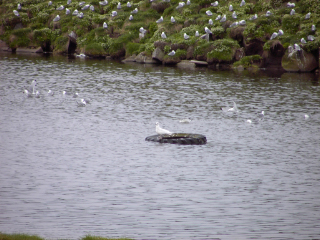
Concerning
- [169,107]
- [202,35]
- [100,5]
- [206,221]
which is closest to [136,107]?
[169,107]

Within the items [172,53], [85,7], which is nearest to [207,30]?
[172,53]

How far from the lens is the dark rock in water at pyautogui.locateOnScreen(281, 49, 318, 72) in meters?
48.3

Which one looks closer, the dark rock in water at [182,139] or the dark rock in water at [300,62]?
the dark rock in water at [182,139]

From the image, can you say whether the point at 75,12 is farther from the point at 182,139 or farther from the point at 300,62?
the point at 182,139

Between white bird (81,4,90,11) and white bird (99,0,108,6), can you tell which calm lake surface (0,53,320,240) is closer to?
white bird (81,4,90,11)

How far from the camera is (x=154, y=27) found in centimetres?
6253

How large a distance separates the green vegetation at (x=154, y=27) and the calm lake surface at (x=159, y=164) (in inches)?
604

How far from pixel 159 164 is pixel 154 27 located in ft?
149

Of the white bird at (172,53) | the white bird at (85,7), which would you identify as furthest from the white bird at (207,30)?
the white bird at (85,7)

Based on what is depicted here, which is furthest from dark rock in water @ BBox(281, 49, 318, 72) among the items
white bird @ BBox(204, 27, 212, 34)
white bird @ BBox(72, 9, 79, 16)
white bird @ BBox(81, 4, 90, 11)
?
white bird @ BBox(72, 9, 79, 16)

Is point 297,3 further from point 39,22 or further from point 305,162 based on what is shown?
point 305,162

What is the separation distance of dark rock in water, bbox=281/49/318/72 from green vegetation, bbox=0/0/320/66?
1020 millimetres

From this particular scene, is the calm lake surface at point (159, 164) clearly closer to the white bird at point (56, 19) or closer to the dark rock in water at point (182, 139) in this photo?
the dark rock in water at point (182, 139)

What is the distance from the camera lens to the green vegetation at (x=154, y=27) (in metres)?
52.7
